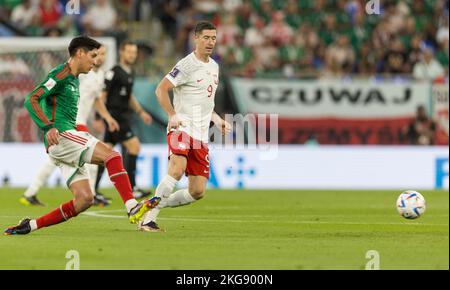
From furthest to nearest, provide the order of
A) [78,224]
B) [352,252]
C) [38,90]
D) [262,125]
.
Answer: [262,125]
[78,224]
[38,90]
[352,252]

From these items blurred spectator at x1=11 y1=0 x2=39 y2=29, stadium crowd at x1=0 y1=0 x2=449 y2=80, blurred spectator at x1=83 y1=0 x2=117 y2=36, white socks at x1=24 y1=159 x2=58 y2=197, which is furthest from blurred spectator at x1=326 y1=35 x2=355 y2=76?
white socks at x1=24 y1=159 x2=58 y2=197

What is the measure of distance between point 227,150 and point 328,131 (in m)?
2.93

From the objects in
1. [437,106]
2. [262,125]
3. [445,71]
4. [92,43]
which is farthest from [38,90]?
[445,71]

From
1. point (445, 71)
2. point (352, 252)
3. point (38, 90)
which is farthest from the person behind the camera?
point (445, 71)

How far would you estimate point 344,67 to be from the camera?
974 inches

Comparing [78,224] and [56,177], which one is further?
[56,177]

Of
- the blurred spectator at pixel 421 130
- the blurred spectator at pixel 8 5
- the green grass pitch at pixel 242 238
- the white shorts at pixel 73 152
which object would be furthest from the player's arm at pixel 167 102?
the blurred spectator at pixel 8 5

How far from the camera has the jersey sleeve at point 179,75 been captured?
1152 centimetres

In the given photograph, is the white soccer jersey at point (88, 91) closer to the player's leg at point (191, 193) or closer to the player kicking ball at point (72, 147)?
the player's leg at point (191, 193)

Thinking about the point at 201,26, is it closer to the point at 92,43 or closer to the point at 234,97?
the point at 92,43

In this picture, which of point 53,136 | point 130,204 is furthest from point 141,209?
point 53,136

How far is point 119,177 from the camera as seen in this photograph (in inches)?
440

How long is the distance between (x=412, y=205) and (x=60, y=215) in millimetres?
4184

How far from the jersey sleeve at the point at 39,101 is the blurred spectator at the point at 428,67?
561 inches
